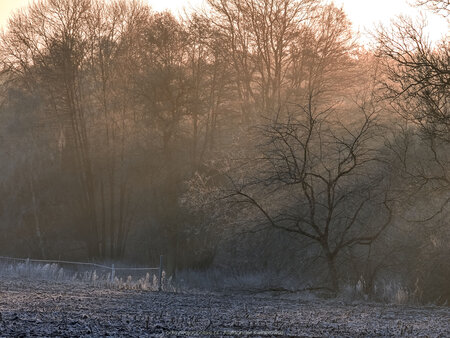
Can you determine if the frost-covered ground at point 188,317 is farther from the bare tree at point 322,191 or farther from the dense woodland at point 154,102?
A: the dense woodland at point 154,102

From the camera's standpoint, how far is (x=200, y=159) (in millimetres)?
41375

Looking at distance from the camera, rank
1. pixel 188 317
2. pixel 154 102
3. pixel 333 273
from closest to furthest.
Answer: pixel 188 317
pixel 333 273
pixel 154 102

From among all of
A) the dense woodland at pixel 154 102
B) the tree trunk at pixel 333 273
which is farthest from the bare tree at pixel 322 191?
the dense woodland at pixel 154 102

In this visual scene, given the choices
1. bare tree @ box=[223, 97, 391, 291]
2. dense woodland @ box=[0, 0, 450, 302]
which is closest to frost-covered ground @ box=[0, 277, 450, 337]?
bare tree @ box=[223, 97, 391, 291]

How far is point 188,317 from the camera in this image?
11836 millimetres

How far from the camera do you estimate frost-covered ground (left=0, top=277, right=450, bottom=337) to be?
9461mm

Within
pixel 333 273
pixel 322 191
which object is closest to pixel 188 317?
pixel 333 273

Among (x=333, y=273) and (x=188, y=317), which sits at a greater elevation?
(x=333, y=273)

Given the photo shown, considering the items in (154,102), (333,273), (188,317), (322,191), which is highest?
(154,102)

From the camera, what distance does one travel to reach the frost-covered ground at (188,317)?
946cm

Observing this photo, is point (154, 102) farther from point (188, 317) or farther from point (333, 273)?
point (188, 317)

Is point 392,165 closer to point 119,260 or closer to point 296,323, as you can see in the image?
point 296,323

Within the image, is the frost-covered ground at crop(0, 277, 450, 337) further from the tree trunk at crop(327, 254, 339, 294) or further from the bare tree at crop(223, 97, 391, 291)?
the bare tree at crop(223, 97, 391, 291)

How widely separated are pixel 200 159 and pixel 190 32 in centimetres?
771
